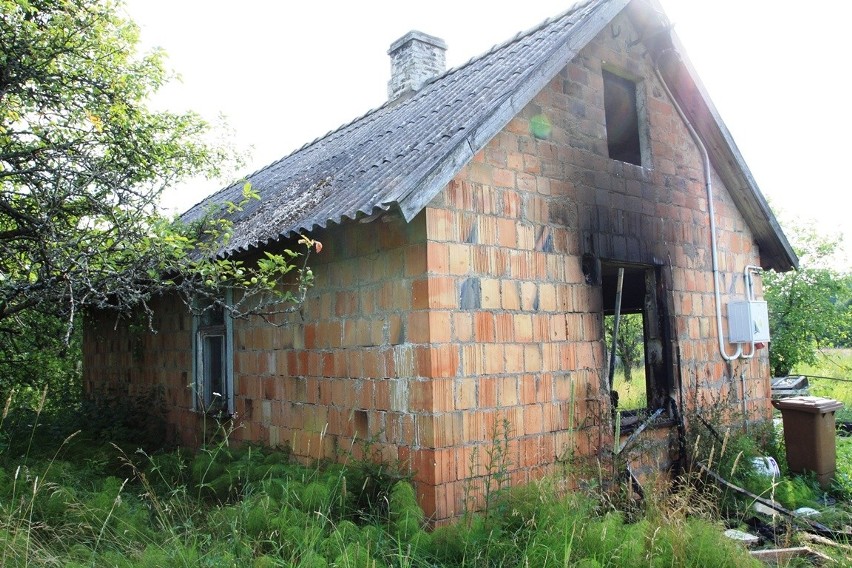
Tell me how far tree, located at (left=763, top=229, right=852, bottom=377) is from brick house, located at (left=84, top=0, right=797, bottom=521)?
8523 mm

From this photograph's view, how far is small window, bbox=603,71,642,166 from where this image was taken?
25.2ft

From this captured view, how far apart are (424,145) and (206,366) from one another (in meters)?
4.17

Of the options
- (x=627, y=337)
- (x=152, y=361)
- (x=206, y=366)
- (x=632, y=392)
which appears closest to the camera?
(x=206, y=366)

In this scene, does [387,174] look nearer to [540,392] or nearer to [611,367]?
[540,392]

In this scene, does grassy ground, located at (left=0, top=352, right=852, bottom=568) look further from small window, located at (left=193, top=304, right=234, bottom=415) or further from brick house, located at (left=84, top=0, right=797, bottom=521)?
small window, located at (left=193, top=304, right=234, bottom=415)

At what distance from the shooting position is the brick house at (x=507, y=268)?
536cm

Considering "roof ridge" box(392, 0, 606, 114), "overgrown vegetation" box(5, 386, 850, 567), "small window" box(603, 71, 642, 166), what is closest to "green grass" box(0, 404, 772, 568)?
"overgrown vegetation" box(5, 386, 850, 567)

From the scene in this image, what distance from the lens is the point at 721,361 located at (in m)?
8.01

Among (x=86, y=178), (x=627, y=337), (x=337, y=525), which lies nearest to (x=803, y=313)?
(x=627, y=337)

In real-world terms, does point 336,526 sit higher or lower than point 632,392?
higher

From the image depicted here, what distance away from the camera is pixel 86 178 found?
207 inches

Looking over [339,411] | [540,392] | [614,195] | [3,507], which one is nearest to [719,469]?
[540,392]

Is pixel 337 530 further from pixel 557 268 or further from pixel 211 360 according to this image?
pixel 211 360

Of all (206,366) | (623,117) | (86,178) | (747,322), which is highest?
(623,117)
